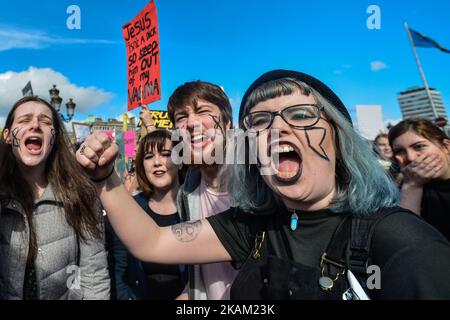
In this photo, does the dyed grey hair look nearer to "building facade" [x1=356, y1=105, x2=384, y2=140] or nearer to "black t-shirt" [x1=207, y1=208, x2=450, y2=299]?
"black t-shirt" [x1=207, y1=208, x2=450, y2=299]

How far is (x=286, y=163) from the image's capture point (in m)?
1.60

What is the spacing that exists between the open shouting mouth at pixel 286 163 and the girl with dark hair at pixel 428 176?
56.6 inches

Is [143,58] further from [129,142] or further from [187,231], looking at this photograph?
[187,231]

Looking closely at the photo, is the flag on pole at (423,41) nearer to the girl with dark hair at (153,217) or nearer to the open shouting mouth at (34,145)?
the girl with dark hair at (153,217)

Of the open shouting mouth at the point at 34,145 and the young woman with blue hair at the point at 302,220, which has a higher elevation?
the open shouting mouth at the point at 34,145

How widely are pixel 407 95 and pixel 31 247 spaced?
4227 inches

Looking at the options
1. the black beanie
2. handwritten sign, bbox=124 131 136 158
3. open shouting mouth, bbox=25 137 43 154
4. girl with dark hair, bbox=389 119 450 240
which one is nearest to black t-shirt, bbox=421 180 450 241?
girl with dark hair, bbox=389 119 450 240

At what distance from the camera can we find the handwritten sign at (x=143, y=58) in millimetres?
4684

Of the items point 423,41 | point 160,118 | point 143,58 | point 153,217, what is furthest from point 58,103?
point 423,41

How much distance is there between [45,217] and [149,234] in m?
0.87

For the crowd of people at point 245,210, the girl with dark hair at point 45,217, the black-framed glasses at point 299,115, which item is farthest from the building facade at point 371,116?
the girl with dark hair at point 45,217

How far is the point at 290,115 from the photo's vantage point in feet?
5.14
